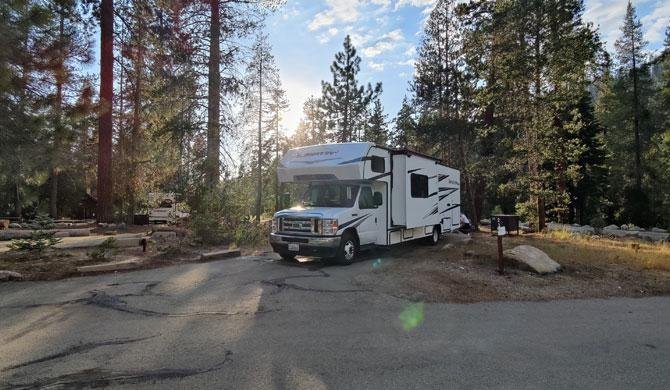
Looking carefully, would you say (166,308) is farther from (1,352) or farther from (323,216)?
(323,216)

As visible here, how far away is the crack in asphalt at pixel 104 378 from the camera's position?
392 centimetres

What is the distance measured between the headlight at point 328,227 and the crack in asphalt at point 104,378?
6338 millimetres

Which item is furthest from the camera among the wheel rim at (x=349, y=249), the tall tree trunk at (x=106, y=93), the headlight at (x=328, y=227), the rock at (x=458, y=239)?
the tall tree trunk at (x=106, y=93)

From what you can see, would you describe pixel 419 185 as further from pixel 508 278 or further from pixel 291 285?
pixel 291 285

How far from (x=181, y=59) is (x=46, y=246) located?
951 cm

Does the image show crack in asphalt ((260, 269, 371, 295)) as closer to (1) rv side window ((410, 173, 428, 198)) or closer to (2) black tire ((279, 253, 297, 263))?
(2) black tire ((279, 253, 297, 263))

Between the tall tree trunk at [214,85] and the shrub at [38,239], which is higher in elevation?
the tall tree trunk at [214,85]

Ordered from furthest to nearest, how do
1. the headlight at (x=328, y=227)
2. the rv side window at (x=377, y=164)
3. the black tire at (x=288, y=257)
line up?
the rv side window at (x=377, y=164)
the black tire at (x=288, y=257)
the headlight at (x=328, y=227)

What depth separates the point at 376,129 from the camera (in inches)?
1816

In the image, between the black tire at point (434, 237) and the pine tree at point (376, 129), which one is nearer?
the black tire at point (434, 237)

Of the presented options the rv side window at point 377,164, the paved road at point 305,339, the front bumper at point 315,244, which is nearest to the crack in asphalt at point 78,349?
the paved road at point 305,339

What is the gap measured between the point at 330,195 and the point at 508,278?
5066 mm

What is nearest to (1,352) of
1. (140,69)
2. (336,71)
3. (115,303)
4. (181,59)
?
(115,303)

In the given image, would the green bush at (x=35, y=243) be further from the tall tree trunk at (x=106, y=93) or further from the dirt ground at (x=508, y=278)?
the tall tree trunk at (x=106, y=93)
